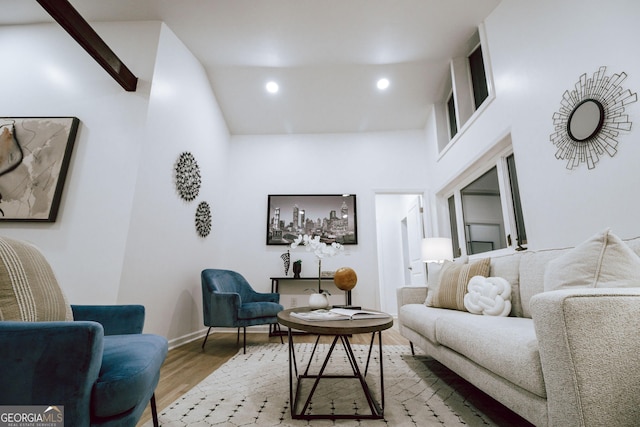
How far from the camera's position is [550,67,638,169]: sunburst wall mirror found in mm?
1603

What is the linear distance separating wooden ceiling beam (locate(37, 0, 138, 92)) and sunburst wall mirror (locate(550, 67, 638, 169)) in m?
3.65

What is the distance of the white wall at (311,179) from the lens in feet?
14.1

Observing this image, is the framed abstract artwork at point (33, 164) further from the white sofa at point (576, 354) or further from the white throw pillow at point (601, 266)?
the white throw pillow at point (601, 266)

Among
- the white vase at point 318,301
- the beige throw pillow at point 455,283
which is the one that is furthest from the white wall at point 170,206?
the beige throw pillow at point 455,283

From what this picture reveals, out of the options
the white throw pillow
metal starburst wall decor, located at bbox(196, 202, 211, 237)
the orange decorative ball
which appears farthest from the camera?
metal starburst wall decor, located at bbox(196, 202, 211, 237)

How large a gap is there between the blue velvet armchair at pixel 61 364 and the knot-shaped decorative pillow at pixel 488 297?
1926mm

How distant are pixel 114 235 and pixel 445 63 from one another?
4.26m

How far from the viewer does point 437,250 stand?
331 centimetres

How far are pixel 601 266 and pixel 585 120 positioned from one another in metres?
1.20

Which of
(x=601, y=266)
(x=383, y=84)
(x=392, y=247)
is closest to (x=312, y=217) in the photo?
(x=383, y=84)

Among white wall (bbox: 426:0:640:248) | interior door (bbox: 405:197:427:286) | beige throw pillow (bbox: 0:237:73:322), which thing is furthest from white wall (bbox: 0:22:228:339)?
white wall (bbox: 426:0:640:248)

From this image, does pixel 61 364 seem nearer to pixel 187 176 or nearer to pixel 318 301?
pixel 318 301

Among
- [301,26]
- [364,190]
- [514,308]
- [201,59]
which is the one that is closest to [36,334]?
[514,308]

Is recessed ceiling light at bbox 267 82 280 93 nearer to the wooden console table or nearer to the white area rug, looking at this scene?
the wooden console table
